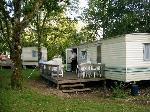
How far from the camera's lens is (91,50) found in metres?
23.8

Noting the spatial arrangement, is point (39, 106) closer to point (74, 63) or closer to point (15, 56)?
point (15, 56)

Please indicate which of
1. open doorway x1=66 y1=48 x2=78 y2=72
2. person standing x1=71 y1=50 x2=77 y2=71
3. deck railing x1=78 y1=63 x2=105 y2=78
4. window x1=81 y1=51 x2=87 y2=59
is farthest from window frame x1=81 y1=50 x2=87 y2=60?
deck railing x1=78 y1=63 x2=105 y2=78

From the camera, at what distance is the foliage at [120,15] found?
122ft

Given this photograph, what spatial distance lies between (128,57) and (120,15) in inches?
885

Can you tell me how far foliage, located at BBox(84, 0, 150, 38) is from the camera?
3719cm

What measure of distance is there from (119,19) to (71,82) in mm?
22605

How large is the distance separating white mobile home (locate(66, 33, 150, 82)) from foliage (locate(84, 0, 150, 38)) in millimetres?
17165

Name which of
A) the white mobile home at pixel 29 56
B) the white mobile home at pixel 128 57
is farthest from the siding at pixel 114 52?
the white mobile home at pixel 29 56

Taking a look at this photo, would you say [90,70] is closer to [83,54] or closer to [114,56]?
[114,56]

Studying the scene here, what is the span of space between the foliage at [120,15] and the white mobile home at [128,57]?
17165mm

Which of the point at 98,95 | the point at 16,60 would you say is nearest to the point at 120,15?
the point at 98,95

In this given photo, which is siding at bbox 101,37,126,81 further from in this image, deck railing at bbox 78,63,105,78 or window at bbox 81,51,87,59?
window at bbox 81,51,87,59

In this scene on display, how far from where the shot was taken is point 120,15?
4031 centimetres

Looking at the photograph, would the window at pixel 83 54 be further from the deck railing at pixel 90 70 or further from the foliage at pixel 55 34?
the foliage at pixel 55 34
